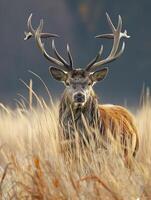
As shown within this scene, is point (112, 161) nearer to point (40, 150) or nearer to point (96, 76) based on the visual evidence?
point (40, 150)

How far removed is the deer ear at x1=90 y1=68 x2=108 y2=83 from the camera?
26.6 feet

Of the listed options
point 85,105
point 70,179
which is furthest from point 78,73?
point 70,179

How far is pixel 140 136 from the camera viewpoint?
28.4ft

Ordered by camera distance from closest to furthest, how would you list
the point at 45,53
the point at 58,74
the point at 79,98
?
the point at 79,98 → the point at 58,74 → the point at 45,53

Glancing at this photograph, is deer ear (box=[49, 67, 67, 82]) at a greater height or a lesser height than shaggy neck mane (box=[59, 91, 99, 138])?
greater

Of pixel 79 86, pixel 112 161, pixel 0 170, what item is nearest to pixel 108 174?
pixel 112 161

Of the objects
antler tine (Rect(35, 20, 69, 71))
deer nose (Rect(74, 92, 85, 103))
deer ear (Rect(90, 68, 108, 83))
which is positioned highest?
antler tine (Rect(35, 20, 69, 71))

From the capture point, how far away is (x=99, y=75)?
8258 millimetres

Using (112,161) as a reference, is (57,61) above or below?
above

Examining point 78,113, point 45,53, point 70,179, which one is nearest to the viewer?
point 70,179

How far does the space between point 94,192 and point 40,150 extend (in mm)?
924

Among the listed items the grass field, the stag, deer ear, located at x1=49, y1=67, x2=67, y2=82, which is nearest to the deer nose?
the stag

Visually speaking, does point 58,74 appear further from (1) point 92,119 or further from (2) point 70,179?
(2) point 70,179

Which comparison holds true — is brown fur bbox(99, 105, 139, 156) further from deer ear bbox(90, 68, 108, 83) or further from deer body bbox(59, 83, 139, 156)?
deer ear bbox(90, 68, 108, 83)
